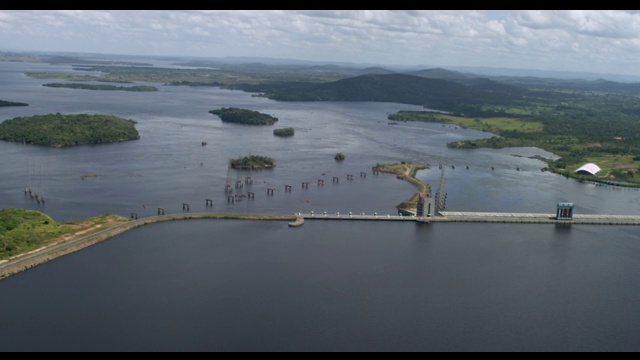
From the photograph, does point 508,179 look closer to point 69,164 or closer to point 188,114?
point 69,164

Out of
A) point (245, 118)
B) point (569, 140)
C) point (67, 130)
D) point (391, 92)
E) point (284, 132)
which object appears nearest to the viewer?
point (67, 130)

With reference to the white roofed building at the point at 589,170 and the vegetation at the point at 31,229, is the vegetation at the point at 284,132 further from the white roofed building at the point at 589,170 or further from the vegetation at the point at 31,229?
the vegetation at the point at 31,229

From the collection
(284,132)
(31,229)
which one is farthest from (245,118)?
(31,229)

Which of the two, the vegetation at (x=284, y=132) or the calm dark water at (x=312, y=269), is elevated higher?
the vegetation at (x=284, y=132)

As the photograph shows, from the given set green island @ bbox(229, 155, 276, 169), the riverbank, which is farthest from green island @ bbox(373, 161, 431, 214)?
green island @ bbox(229, 155, 276, 169)

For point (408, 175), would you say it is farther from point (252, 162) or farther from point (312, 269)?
point (312, 269)

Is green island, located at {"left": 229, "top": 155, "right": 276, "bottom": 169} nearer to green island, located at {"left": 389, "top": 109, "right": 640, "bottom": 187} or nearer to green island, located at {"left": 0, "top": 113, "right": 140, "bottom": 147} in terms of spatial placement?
green island, located at {"left": 0, "top": 113, "right": 140, "bottom": 147}

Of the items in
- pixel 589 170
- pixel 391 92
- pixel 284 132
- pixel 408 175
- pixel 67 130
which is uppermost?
pixel 391 92

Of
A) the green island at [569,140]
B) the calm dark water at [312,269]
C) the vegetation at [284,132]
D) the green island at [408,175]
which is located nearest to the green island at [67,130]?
the calm dark water at [312,269]

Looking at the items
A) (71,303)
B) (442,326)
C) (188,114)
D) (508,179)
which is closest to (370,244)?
(442,326)
